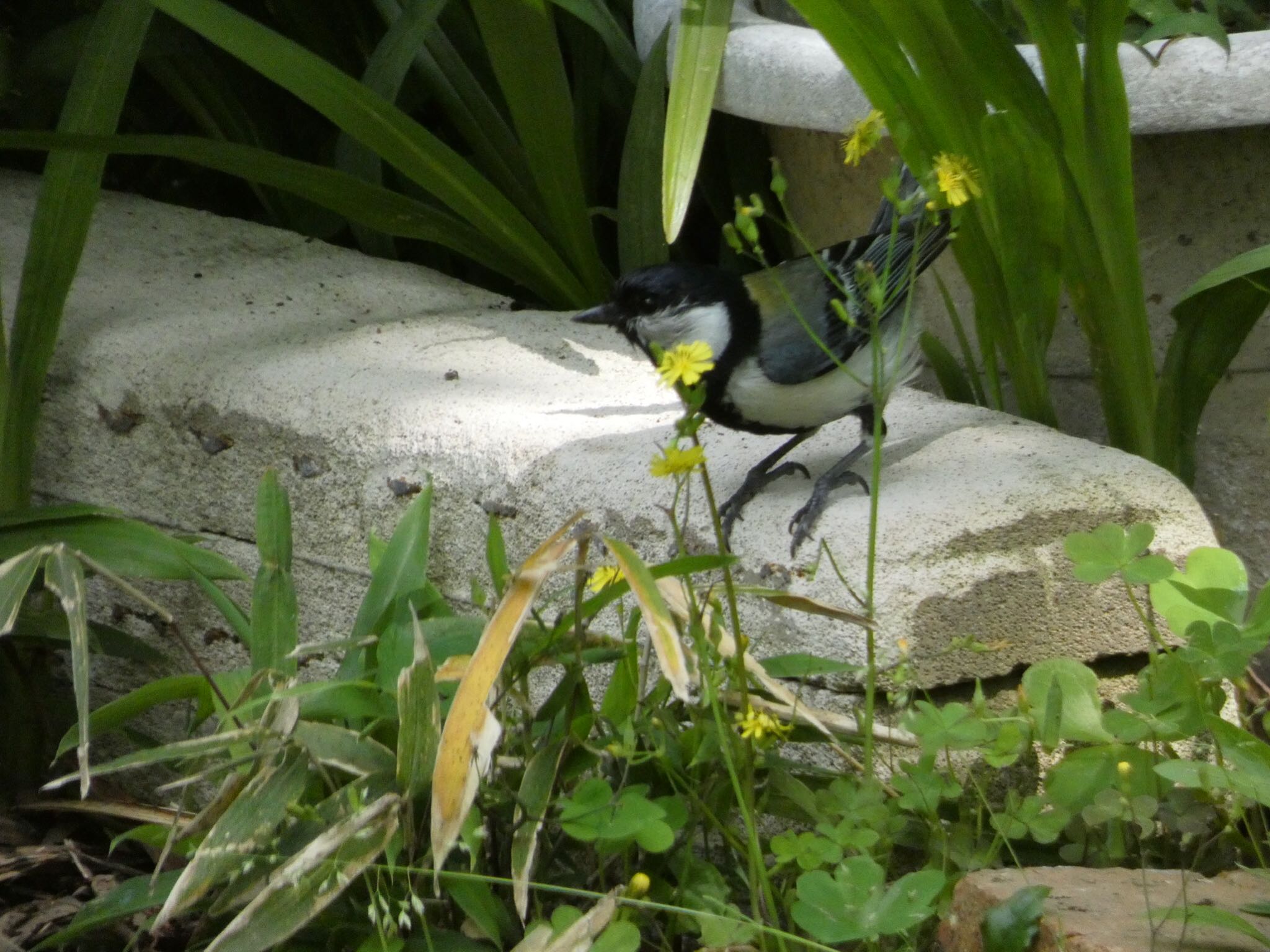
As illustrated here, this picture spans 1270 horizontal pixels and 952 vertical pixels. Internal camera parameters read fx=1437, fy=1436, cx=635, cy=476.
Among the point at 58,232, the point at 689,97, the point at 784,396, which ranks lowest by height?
the point at 784,396

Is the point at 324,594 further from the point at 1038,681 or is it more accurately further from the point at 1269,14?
the point at 1269,14

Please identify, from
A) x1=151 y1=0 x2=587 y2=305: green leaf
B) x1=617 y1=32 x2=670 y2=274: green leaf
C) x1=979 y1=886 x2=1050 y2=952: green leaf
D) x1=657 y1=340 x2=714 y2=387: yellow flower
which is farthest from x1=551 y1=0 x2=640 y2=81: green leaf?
x1=979 y1=886 x2=1050 y2=952: green leaf

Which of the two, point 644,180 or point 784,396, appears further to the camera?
point 644,180

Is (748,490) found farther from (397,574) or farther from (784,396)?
(397,574)

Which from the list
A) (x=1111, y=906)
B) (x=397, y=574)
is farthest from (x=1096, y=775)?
(x=397, y=574)

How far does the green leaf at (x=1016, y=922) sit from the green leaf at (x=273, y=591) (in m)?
0.84

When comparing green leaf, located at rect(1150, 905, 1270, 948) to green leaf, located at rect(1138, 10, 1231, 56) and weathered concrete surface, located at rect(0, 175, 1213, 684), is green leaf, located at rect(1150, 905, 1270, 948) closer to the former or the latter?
weathered concrete surface, located at rect(0, 175, 1213, 684)

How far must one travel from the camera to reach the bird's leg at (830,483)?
1966 mm

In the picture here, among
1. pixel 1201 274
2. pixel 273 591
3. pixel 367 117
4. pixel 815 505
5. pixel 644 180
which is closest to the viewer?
pixel 273 591

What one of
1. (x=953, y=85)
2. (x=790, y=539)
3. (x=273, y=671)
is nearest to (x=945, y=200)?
(x=953, y=85)

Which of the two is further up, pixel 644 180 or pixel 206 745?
pixel 644 180

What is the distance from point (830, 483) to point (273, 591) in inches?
31.1

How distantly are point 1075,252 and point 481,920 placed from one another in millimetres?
1462

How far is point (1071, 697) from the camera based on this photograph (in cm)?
159
